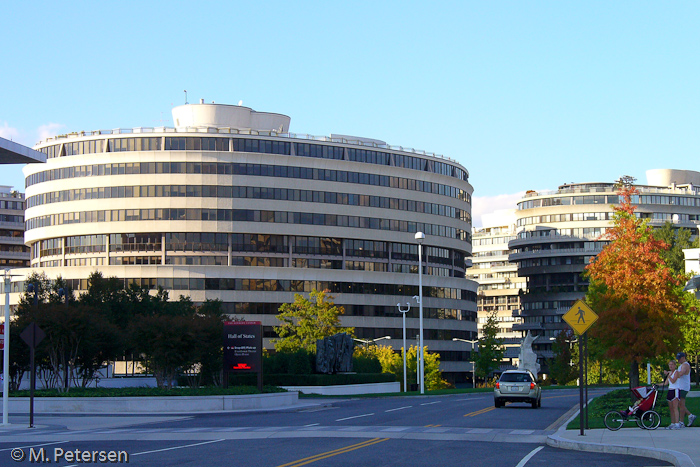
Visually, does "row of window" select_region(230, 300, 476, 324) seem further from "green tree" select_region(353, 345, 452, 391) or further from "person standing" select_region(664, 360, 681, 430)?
"person standing" select_region(664, 360, 681, 430)

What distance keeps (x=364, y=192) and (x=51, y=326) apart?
6845 cm

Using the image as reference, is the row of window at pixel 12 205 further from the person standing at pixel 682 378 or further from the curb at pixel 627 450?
the person standing at pixel 682 378

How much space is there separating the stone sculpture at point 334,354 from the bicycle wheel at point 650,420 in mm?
38279

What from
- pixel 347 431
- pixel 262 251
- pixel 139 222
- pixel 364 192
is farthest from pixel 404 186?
pixel 347 431

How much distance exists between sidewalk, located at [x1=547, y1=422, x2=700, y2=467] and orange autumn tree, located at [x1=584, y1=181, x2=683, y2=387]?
1788cm

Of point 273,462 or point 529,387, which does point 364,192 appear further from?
point 273,462

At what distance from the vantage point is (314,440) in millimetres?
22766

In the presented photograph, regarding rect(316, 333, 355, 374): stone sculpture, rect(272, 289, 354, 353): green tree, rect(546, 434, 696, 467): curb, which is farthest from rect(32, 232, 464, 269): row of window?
rect(546, 434, 696, 467): curb

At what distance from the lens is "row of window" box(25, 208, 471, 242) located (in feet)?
328

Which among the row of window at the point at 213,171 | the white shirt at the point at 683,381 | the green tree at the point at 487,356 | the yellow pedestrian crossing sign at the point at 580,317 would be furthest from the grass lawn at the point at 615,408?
the green tree at the point at 487,356

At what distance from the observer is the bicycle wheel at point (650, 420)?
76.1ft

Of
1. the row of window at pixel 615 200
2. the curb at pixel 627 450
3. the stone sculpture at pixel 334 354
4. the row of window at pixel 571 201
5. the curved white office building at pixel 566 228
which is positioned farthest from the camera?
the row of window at pixel 571 201

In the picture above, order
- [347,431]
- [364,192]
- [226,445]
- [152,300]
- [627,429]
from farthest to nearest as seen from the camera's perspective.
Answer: [364,192] → [152,300] → [347,431] → [627,429] → [226,445]

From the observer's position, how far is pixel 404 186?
11156cm
